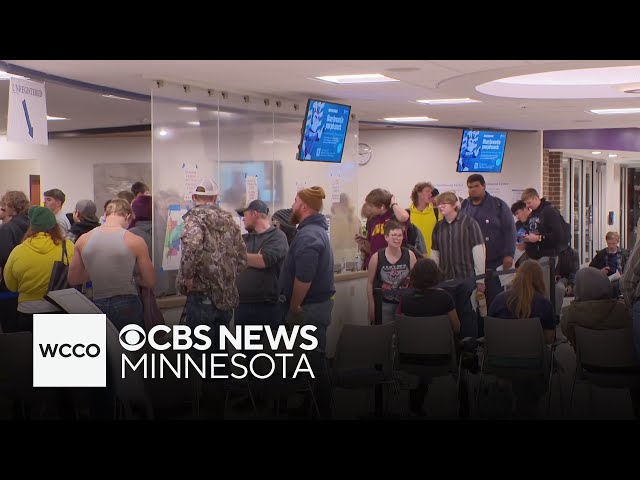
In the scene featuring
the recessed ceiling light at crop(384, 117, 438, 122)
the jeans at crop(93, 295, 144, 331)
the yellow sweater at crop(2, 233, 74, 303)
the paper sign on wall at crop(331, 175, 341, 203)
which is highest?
the recessed ceiling light at crop(384, 117, 438, 122)

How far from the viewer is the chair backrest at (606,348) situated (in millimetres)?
5898

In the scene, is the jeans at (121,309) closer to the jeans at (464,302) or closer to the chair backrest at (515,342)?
the chair backrest at (515,342)

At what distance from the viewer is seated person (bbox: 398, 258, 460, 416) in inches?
262

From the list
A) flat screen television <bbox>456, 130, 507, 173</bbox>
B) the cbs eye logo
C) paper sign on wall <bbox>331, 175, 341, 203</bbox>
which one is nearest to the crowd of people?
the cbs eye logo

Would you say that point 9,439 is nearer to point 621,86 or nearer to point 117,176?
point 621,86

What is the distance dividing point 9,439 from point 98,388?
68cm

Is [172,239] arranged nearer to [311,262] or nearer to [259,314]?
[259,314]

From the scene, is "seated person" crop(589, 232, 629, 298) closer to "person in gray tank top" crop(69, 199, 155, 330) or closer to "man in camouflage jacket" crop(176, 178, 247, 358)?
"man in camouflage jacket" crop(176, 178, 247, 358)

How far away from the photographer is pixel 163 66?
7250mm

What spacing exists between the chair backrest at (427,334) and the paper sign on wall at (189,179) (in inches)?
110

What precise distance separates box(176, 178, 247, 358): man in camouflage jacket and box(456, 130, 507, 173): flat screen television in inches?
293

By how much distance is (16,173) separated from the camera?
493 inches

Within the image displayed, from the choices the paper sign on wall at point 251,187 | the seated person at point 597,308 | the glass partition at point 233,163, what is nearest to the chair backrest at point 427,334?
the seated person at point 597,308
